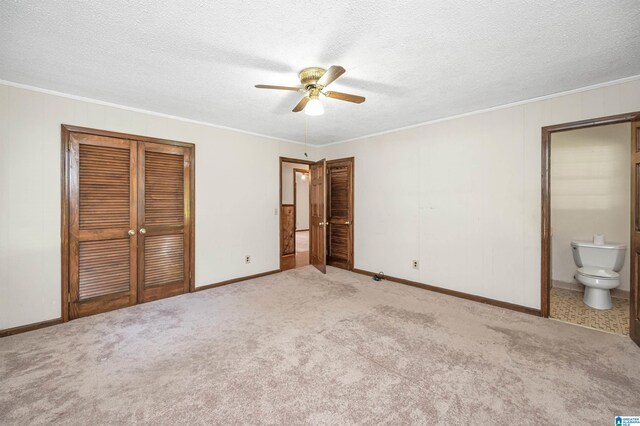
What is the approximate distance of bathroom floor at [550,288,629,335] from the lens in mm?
2748

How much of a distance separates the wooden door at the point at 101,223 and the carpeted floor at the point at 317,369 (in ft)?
0.94

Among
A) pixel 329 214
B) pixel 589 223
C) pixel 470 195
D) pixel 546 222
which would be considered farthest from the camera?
pixel 329 214

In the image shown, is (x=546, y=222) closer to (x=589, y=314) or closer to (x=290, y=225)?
(x=589, y=314)

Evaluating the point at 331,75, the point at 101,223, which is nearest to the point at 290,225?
the point at 101,223

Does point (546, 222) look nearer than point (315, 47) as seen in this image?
No

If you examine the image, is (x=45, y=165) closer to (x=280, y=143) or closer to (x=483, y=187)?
(x=280, y=143)

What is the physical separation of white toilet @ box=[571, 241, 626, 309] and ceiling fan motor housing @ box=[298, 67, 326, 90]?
384 centimetres

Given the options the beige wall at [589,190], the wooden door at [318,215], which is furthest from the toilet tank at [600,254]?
the wooden door at [318,215]

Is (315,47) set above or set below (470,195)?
above

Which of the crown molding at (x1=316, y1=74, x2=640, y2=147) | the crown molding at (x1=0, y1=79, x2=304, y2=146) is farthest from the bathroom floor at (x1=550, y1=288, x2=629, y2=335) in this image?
the crown molding at (x1=0, y1=79, x2=304, y2=146)

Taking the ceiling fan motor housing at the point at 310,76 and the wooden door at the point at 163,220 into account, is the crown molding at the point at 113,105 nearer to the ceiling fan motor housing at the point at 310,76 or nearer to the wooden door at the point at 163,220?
the wooden door at the point at 163,220

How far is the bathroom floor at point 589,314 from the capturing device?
2.75m

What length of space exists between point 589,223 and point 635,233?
1736mm

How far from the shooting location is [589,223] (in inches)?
149
